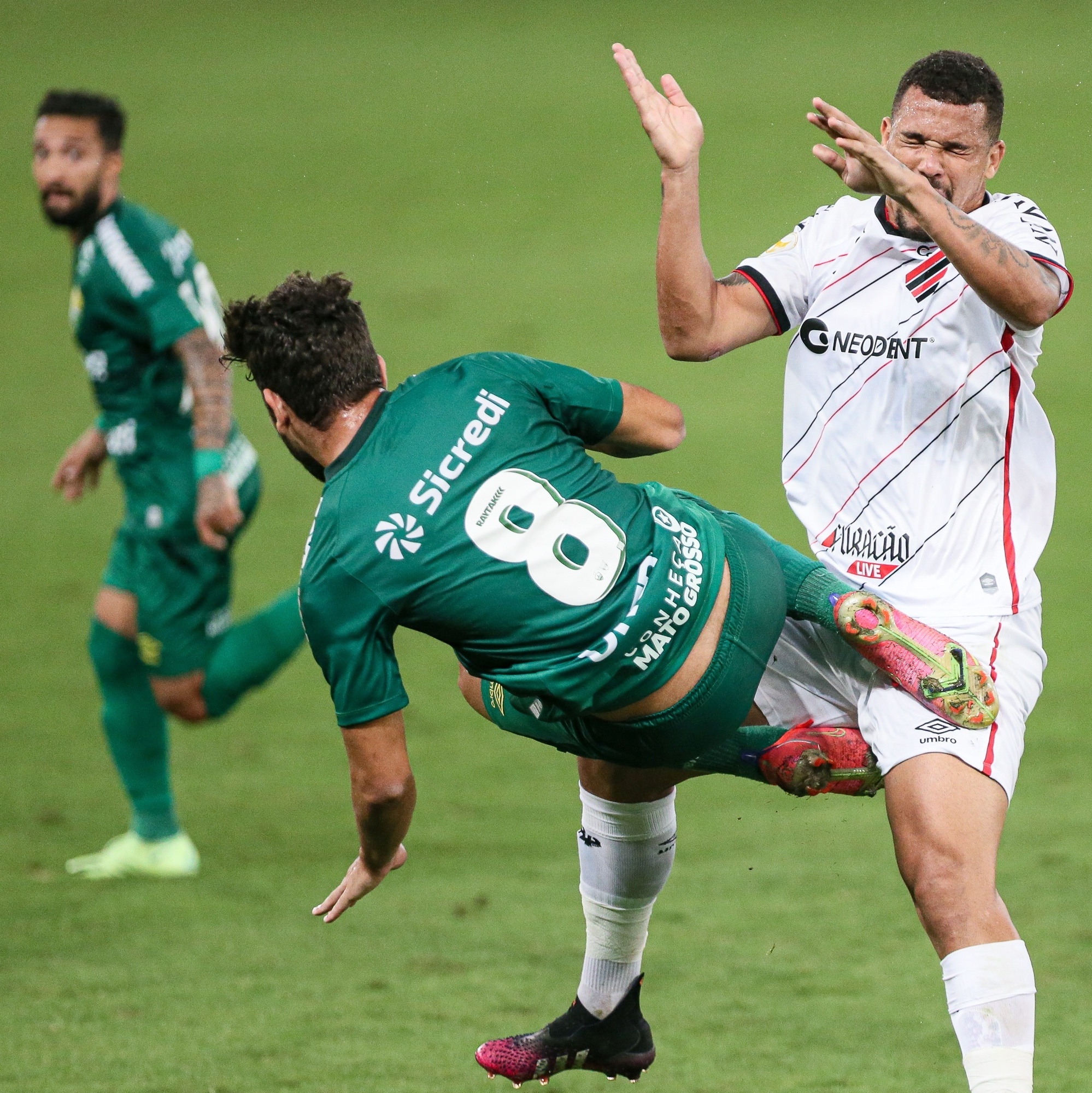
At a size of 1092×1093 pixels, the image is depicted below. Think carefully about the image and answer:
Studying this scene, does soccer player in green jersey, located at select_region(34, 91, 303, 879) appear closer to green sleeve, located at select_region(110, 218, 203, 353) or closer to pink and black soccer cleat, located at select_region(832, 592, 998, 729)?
green sleeve, located at select_region(110, 218, 203, 353)

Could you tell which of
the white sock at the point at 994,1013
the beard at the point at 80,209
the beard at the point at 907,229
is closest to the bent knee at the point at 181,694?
the beard at the point at 80,209

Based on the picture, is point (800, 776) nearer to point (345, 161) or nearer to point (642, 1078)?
point (642, 1078)

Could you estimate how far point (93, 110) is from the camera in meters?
6.23

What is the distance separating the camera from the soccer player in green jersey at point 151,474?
19.7ft

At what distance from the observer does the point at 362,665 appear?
10.1 ft

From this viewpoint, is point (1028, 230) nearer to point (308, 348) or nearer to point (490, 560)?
point (490, 560)

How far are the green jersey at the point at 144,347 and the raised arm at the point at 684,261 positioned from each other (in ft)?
9.53

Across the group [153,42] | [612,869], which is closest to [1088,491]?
[612,869]

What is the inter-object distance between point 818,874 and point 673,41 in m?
12.5

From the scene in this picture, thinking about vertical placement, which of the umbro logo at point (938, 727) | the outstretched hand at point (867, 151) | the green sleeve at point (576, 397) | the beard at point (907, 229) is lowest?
the umbro logo at point (938, 727)

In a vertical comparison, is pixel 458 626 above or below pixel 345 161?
below

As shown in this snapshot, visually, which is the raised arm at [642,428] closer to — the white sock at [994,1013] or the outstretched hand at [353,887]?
the outstretched hand at [353,887]

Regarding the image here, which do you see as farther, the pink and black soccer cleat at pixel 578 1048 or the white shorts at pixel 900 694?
the pink and black soccer cleat at pixel 578 1048

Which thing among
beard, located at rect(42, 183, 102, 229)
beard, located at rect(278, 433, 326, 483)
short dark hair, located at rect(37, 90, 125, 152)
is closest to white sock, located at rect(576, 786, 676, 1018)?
beard, located at rect(278, 433, 326, 483)
